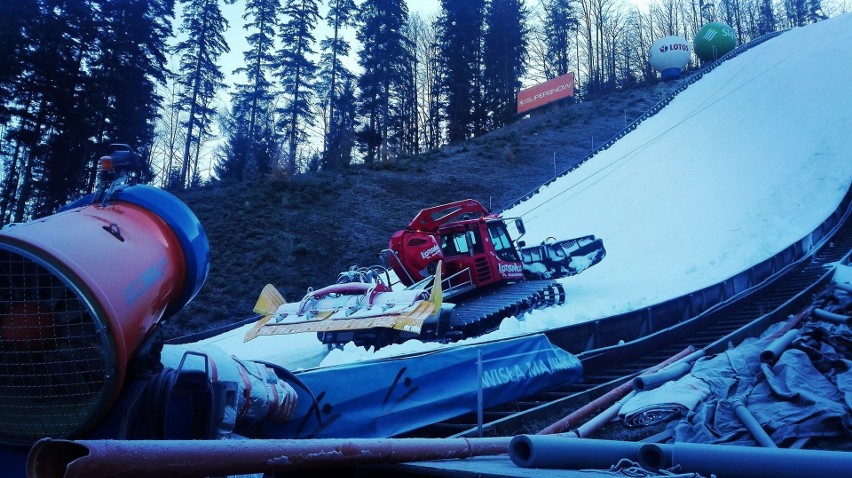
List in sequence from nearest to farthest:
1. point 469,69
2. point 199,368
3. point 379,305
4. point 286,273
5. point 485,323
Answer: point 199,368 < point 379,305 < point 485,323 < point 286,273 < point 469,69

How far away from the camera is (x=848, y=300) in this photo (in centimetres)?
762

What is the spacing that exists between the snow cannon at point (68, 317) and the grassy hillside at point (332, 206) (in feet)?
39.2

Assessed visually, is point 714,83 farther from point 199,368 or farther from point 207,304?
point 199,368

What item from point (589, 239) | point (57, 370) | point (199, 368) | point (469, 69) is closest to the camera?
point (57, 370)

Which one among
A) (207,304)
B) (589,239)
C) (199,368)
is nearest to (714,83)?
(589,239)

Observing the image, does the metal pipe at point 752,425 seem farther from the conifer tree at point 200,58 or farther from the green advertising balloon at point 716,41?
the green advertising balloon at point 716,41

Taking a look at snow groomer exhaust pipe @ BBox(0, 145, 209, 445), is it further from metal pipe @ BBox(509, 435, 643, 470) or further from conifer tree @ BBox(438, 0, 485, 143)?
conifer tree @ BBox(438, 0, 485, 143)

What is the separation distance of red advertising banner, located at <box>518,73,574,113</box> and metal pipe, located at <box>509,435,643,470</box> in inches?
1512

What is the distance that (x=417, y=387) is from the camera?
6176 mm

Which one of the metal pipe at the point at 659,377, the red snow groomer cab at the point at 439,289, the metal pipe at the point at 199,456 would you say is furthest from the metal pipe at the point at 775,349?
the metal pipe at the point at 199,456

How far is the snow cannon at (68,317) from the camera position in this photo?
→ 2.76m

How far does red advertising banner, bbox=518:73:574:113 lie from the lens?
3891 cm

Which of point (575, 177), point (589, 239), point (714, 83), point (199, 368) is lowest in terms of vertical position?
point (199, 368)

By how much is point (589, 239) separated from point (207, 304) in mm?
10515
